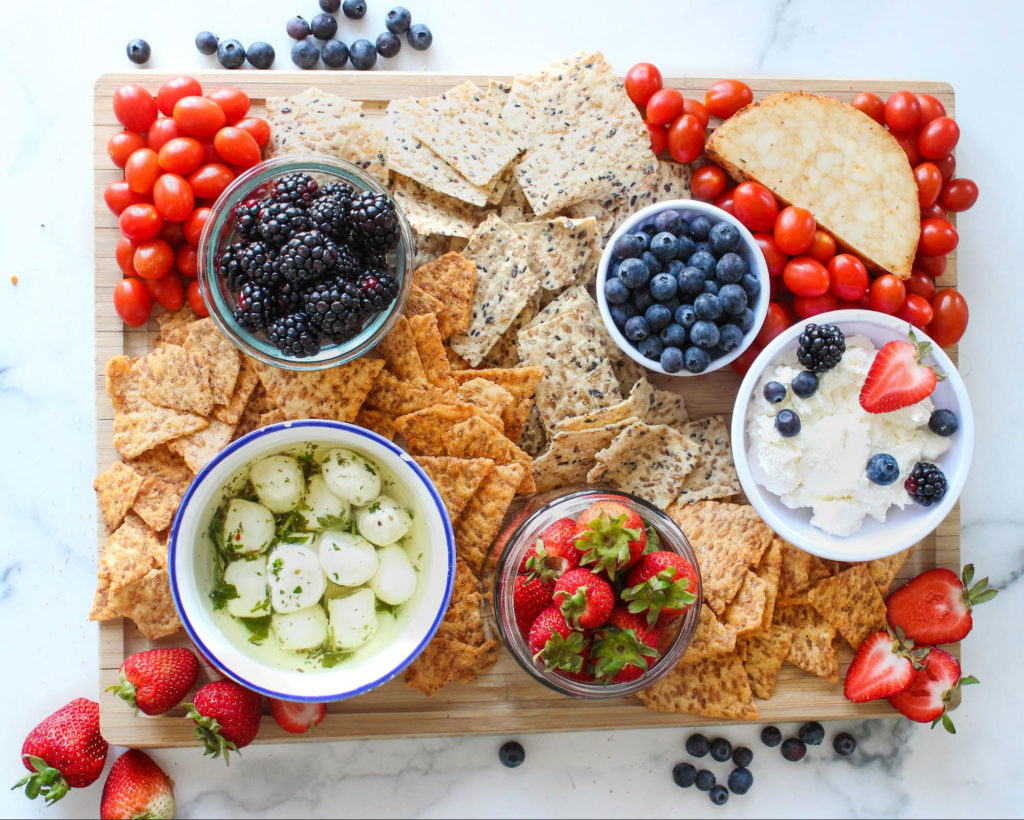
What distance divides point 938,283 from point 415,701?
1.67m

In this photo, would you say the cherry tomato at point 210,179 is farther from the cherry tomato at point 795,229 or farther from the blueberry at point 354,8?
the cherry tomato at point 795,229

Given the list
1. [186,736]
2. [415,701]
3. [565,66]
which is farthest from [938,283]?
[186,736]

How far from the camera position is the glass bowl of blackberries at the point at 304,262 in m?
1.77

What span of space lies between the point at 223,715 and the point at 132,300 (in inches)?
38.1

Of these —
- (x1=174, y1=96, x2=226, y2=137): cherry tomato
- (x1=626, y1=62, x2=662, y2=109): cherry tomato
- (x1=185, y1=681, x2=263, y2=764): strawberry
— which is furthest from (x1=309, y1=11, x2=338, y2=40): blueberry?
(x1=185, y1=681, x2=263, y2=764): strawberry

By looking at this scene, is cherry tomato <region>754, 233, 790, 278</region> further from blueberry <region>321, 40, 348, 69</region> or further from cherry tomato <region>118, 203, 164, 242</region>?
cherry tomato <region>118, 203, 164, 242</region>

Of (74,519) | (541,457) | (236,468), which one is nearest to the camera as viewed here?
(236,468)

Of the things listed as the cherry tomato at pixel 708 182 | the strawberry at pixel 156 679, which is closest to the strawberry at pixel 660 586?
the cherry tomato at pixel 708 182

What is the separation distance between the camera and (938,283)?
2223mm

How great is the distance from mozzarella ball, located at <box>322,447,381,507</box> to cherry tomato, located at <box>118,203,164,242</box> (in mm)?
676

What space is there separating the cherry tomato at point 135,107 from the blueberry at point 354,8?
0.54 metres

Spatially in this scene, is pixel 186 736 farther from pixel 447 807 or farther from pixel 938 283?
pixel 938 283

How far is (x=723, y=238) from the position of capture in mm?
1969

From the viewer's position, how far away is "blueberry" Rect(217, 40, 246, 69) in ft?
7.10
